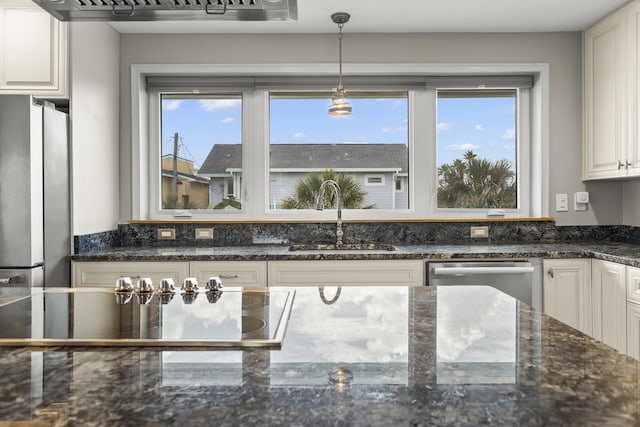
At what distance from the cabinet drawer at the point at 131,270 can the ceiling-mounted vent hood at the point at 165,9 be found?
157 centimetres

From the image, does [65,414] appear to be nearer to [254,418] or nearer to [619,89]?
[254,418]

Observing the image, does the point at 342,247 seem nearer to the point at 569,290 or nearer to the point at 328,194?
the point at 328,194

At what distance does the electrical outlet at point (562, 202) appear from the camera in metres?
3.43

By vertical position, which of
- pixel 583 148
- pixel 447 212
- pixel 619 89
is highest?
pixel 619 89

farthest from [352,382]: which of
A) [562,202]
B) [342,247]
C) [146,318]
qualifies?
[562,202]

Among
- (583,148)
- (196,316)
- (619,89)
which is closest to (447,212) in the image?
(583,148)

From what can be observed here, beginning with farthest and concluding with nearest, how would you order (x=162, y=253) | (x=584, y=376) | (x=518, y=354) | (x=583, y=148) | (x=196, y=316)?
(x=583, y=148) < (x=162, y=253) < (x=196, y=316) < (x=518, y=354) < (x=584, y=376)

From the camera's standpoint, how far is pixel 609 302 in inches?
107

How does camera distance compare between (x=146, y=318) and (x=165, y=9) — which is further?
(x=165, y=9)

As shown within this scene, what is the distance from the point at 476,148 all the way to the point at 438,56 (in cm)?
69

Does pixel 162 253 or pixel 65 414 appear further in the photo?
pixel 162 253

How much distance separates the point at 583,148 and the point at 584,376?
311cm

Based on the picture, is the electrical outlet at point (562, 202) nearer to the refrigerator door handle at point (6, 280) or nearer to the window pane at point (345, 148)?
the window pane at point (345, 148)

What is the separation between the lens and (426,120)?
354cm
